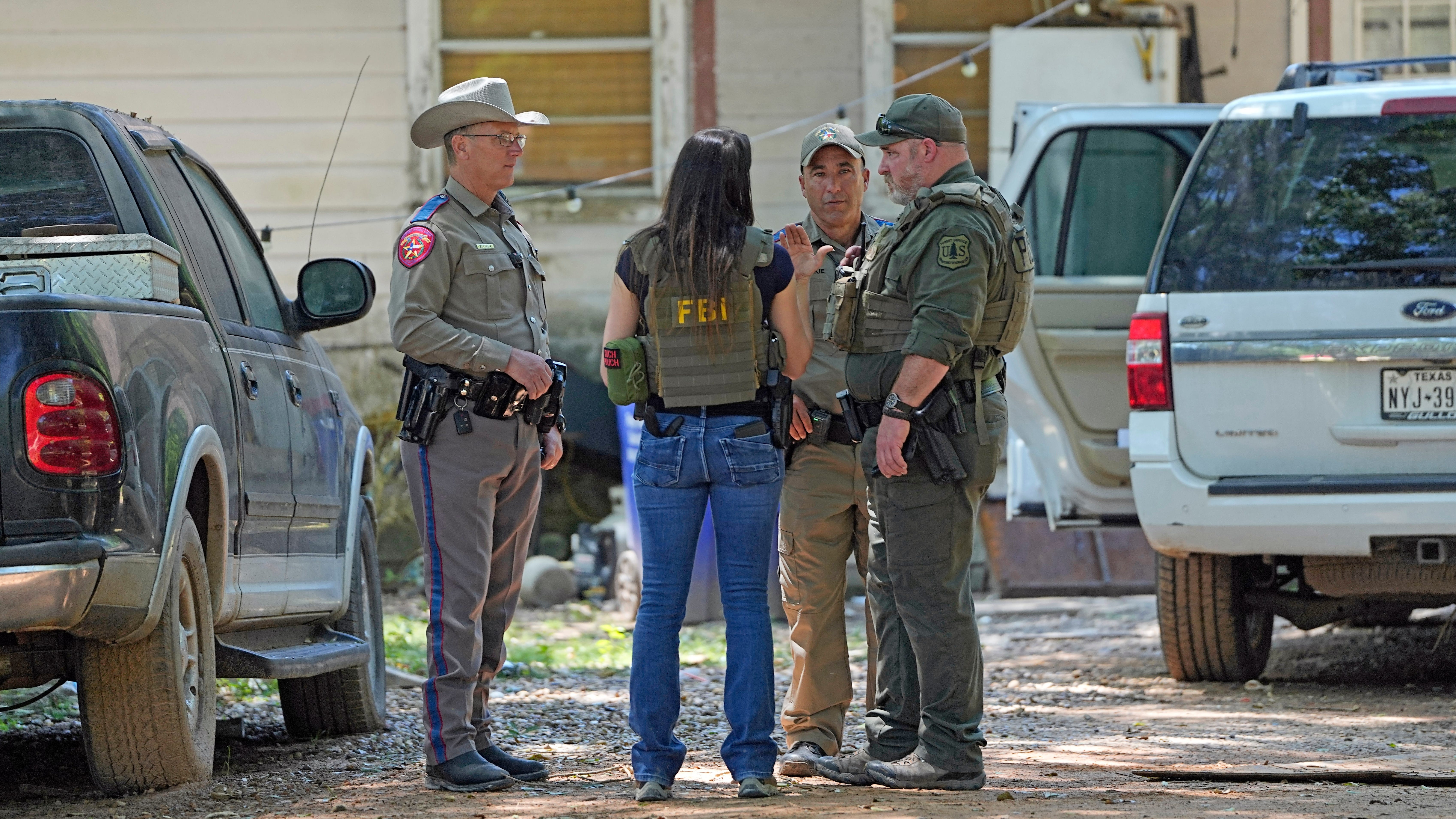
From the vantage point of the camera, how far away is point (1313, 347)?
5.75 meters

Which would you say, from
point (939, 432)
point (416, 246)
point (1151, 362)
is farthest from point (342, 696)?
point (1151, 362)

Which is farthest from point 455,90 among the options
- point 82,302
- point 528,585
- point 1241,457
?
point 528,585

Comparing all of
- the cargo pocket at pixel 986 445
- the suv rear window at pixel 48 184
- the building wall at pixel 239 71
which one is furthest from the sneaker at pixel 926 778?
the building wall at pixel 239 71

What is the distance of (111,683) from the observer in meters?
4.02

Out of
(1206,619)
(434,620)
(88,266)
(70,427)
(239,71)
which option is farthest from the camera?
(239,71)

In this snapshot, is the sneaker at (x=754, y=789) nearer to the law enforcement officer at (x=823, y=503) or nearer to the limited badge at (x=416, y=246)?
the law enforcement officer at (x=823, y=503)

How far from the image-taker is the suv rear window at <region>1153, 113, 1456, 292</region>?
5.82 meters

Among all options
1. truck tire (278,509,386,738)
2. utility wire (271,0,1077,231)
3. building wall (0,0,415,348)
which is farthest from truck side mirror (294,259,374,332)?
building wall (0,0,415,348)

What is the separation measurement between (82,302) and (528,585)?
6.69m

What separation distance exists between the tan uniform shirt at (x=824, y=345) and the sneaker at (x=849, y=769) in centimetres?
101

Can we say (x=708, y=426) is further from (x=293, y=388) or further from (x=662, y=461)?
(x=293, y=388)

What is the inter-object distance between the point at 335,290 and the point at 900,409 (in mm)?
2055

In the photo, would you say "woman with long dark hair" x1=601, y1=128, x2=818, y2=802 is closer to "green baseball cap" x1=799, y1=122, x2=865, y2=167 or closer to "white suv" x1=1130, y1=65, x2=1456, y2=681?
"green baseball cap" x1=799, y1=122, x2=865, y2=167

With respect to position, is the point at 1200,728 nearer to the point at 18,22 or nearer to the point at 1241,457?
the point at 1241,457
